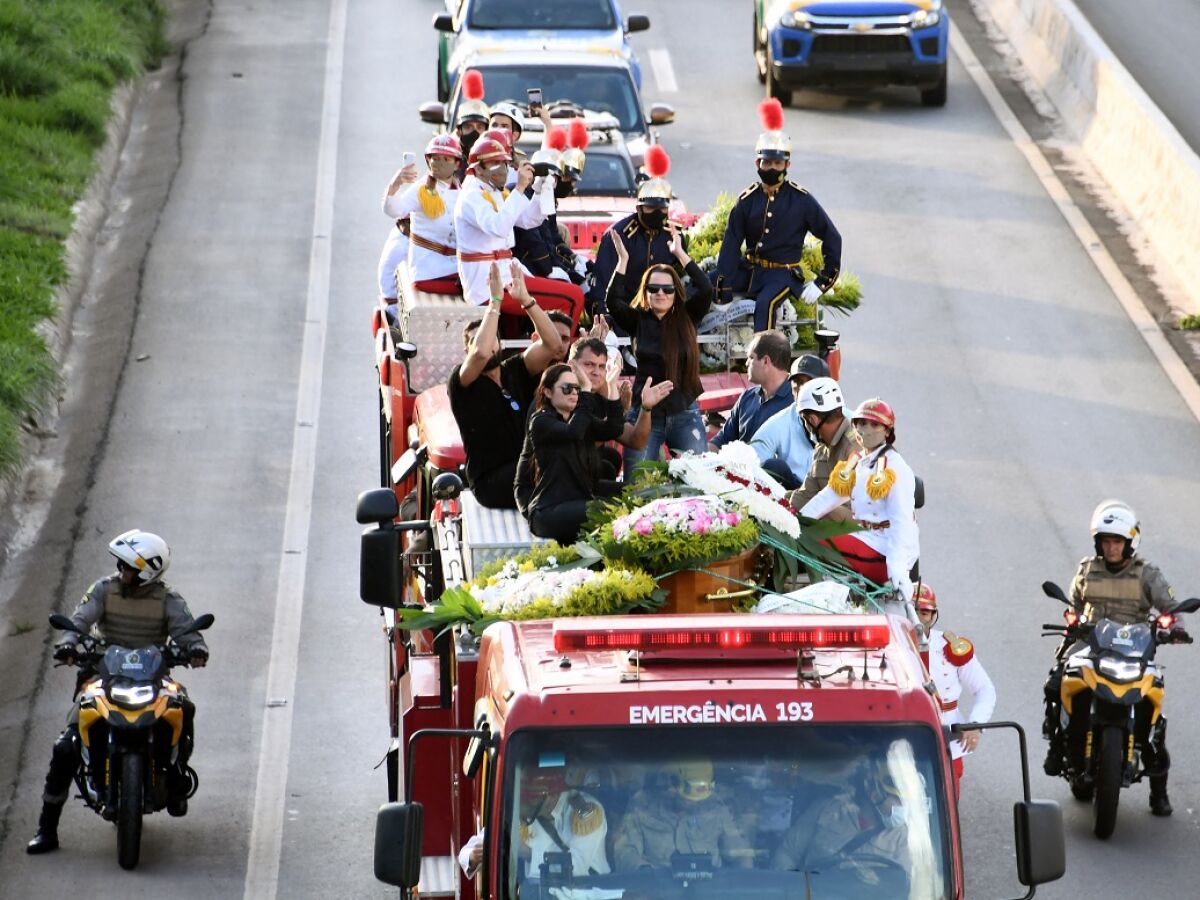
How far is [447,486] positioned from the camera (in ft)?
36.2

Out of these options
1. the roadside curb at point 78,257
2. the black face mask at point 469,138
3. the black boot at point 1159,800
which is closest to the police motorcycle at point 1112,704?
the black boot at point 1159,800

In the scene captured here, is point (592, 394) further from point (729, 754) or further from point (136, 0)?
point (136, 0)

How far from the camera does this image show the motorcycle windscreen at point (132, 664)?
1265 centimetres

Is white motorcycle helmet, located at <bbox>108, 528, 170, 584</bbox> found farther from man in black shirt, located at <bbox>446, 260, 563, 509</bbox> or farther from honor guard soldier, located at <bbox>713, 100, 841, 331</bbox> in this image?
honor guard soldier, located at <bbox>713, 100, 841, 331</bbox>

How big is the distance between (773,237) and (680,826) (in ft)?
28.7

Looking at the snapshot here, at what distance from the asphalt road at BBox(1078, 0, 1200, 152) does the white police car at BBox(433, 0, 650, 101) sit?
7066mm

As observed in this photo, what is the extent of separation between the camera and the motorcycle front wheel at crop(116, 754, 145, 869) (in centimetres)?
1245

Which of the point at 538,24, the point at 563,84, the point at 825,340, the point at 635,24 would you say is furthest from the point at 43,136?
the point at 825,340

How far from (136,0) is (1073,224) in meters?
14.1

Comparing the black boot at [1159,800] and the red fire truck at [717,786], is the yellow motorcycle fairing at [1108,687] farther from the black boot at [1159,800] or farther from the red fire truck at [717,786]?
the red fire truck at [717,786]

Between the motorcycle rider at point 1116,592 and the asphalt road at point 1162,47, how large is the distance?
51.1 feet

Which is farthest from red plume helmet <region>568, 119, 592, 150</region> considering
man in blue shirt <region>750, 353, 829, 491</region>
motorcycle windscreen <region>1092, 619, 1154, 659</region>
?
motorcycle windscreen <region>1092, 619, 1154, 659</region>

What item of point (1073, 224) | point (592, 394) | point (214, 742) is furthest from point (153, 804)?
point (1073, 224)

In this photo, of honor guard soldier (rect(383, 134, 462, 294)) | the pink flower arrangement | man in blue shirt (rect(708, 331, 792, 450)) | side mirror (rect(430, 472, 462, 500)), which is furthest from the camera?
honor guard soldier (rect(383, 134, 462, 294))
